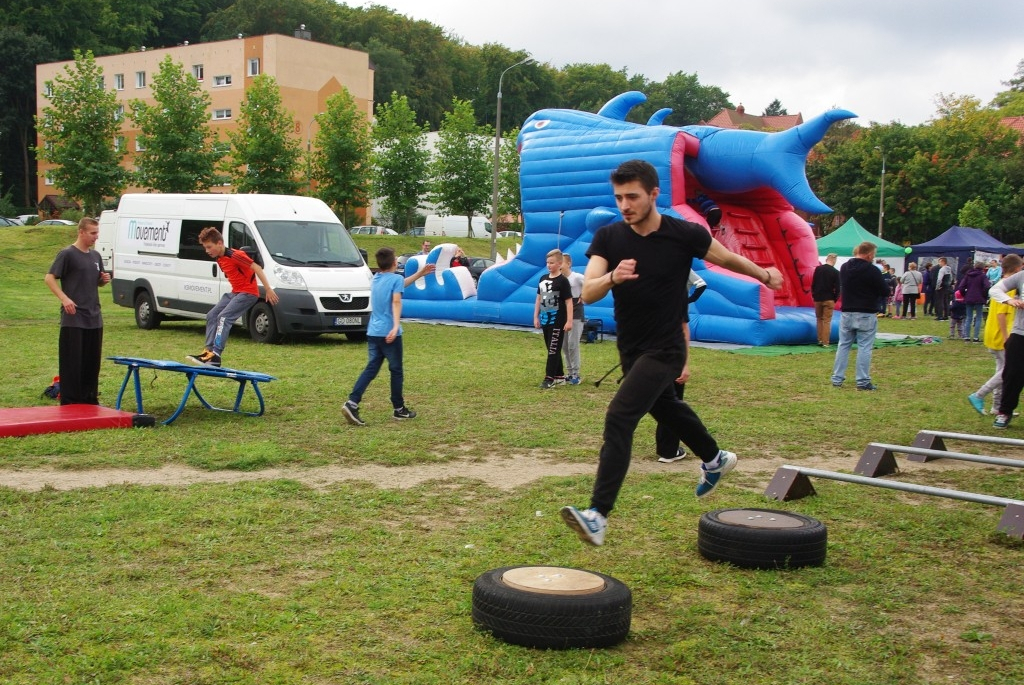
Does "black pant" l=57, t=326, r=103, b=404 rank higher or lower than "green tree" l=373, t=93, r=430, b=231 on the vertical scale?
lower

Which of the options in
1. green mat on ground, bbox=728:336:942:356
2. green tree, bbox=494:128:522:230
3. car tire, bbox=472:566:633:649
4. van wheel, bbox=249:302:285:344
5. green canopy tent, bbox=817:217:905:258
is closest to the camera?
car tire, bbox=472:566:633:649

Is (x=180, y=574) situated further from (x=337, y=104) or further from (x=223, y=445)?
(x=337, y=104)

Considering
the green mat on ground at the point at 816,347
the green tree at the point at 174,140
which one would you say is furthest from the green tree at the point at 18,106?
the green mat on ground at the point at 816,347

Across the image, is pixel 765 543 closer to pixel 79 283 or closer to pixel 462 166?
pixel 79 283

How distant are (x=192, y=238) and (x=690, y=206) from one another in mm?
9884

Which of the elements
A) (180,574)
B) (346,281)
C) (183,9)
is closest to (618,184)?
(180,574)

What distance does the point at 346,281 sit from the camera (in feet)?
59.3

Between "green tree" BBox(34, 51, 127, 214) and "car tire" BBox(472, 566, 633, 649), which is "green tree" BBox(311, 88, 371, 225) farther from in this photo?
"car tire" BBox(472, 566, 633, 649)

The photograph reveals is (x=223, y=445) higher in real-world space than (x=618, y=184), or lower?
lower

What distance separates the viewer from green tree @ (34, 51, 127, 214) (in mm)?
43656

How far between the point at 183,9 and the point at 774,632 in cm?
9118

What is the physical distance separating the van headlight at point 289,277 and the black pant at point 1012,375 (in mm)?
11671

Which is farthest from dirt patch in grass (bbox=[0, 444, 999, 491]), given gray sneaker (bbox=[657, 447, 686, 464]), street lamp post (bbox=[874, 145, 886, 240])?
street lamp post (bbox=[874, 145, 886, 240])

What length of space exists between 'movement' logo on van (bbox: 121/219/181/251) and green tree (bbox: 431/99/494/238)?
30.1 meters
